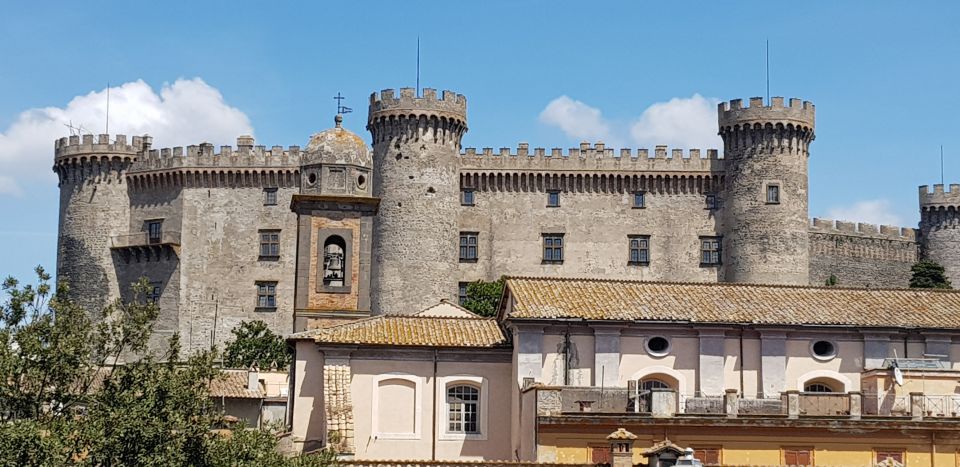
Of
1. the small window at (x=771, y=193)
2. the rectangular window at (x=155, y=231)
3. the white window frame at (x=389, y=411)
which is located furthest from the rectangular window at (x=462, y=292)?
the white window frame at (x=389, y=411)

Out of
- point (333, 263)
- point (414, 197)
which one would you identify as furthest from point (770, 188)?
point (333, 263)

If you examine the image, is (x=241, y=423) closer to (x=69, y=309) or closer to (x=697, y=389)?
(x=69, y=309)

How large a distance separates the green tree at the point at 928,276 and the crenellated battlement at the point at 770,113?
11.0m

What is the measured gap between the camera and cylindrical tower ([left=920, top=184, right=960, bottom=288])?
8538cm

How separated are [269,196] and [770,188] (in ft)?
83.3

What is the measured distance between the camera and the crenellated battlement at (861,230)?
82.8 metres

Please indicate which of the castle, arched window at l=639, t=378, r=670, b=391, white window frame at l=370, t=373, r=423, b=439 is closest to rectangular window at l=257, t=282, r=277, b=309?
the castle

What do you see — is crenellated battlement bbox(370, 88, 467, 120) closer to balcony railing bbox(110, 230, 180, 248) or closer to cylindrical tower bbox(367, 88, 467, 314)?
cylindrical tower bbox(367, 88, 467, 314)

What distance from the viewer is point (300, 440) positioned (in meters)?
39.1

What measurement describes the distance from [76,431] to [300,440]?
13.3m

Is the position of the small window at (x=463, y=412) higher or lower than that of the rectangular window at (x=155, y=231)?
lower

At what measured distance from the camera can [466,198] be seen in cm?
7769

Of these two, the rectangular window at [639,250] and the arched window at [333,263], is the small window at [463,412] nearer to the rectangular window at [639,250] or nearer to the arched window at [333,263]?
the arched window at [333,263]

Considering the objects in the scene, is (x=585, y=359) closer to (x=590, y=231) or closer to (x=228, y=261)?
(x=590, y=231)
